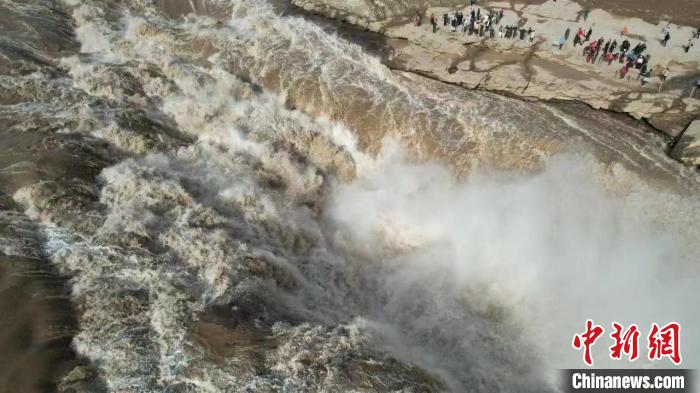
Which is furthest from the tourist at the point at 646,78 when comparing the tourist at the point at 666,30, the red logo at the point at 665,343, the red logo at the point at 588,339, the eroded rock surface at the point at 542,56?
the red logo at the point at 588,339

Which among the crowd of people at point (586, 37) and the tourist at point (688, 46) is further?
the tourist at point (688, 46)

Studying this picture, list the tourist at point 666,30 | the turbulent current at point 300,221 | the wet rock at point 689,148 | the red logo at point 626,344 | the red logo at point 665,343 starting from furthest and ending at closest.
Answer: the tourist at point 666,30 < the wet rock at point 689,148 < the red logo at point 626,344 < the red logo at point 665,343 < the turbulent current at point 300,221

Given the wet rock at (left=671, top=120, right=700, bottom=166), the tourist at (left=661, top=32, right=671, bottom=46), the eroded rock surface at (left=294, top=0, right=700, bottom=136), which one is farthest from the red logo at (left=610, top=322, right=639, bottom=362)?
the tourist at (left=661, top=32, right=671, bottom=46)

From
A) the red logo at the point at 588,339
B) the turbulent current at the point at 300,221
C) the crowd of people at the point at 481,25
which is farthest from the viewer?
the crowd of people at the point at 481,25

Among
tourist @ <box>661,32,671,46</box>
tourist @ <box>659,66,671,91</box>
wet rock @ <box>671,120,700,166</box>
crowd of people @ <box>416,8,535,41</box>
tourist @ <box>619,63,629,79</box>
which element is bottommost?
wet rock @ <box>671,120,700,166</box>

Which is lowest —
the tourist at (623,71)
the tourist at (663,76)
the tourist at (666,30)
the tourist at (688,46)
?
the tourist at (663,76)

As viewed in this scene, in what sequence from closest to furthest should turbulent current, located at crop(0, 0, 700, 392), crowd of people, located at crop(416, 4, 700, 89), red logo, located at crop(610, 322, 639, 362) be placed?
1. turbulent current, located at crop(0, 0, 700, 392)
2. red logo, located at crop(610, 322, 639, 362)
3. crowd of people, located at crop(416, 4, 700, 89)

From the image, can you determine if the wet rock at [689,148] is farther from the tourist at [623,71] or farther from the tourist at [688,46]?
the tourist at [688,46]

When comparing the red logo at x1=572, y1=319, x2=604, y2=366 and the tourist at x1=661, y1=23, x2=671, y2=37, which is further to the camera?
the tourist at x1=661, y1=23, x2=671, y2=37

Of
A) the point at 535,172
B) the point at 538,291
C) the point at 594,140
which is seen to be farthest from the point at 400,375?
the point at 594,140

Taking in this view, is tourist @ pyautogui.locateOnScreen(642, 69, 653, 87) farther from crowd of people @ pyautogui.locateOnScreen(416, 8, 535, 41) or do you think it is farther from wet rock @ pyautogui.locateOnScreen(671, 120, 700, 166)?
crowd of people @ pyautogui.locateOnScreen(416, 8, 535, 41)
